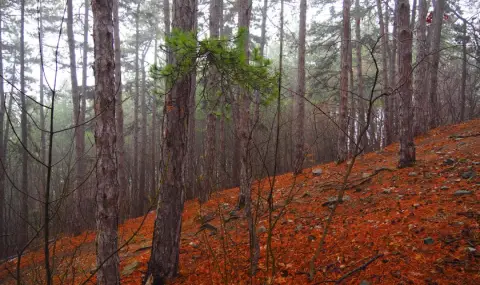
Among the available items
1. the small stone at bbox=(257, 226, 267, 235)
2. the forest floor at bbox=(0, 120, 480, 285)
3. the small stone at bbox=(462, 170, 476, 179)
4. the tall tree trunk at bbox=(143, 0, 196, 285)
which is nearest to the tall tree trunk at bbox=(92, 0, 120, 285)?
the forest floor at bbox=(0, 120, 480, 285)

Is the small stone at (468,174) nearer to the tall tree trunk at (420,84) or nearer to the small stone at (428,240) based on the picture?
the small stone at (428,240)

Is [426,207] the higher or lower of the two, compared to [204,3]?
lower

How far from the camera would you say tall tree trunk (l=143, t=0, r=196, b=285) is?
3.98 m

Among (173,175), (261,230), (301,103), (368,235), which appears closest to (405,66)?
(301,103)

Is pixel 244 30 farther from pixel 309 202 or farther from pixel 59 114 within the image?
pixel 59 114

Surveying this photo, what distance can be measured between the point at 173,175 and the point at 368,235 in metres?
2.71

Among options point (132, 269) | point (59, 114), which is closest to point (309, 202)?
point (132, 269)

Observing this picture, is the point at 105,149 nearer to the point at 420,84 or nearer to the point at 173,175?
the point at 173,175

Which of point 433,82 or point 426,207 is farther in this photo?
point 433,82

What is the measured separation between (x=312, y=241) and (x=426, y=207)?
65.2 inches

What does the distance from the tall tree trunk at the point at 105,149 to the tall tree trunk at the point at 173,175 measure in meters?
0.59

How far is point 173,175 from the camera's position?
4.04 m

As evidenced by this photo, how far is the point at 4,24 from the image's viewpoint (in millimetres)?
15930

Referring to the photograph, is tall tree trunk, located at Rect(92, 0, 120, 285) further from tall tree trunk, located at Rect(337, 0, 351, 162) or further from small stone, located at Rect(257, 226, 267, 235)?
tall tree trunk, located at Rect(337, 0, 351, 162)
